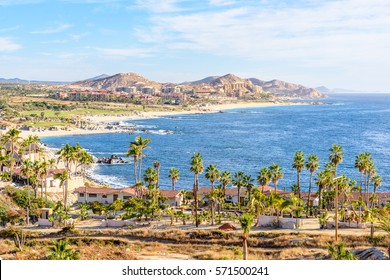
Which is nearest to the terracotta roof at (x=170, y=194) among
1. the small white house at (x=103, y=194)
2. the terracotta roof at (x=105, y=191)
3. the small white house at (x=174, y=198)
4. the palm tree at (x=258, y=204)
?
the small white house at (x=174, y=198)

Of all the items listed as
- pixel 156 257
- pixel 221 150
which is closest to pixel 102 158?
pixel 221 150

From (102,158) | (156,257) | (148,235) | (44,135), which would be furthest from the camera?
(44,135)

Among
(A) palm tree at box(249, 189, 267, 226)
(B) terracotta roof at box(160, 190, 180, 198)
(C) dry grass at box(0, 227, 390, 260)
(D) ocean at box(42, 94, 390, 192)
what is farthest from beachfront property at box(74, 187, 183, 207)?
(C) dry grass at box(0, 227, 390, 260)

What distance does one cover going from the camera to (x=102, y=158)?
Result: 4097 inches

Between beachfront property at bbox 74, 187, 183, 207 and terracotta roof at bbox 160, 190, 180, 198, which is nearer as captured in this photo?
terracotta roof at bbox 160, 190, 180, 198

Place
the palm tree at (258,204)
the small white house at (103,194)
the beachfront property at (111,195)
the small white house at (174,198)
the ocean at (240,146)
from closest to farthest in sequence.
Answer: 1. the palm tree at (258,204)
2. the small white house at (174,198)
3. the beachfront property at (111,195)
4. the small white house at (103,194)
5. the ocean at (240,146)

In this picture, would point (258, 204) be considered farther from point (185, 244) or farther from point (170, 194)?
point (170, 194)

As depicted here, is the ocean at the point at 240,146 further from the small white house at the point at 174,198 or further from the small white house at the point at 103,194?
the small white house at the point at 174,198

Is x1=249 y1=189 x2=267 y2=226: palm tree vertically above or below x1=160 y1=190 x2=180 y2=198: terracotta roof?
above

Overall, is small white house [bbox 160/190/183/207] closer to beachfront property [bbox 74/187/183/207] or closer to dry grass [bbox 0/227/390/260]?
beachfront property [bbox 74/187/183/207]

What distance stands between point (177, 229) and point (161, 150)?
74.9 metres

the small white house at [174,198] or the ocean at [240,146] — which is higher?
the ocean at [240,146]

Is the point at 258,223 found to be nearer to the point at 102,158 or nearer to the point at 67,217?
the point at 67,217

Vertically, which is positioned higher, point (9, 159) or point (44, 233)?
point (9, 159)
